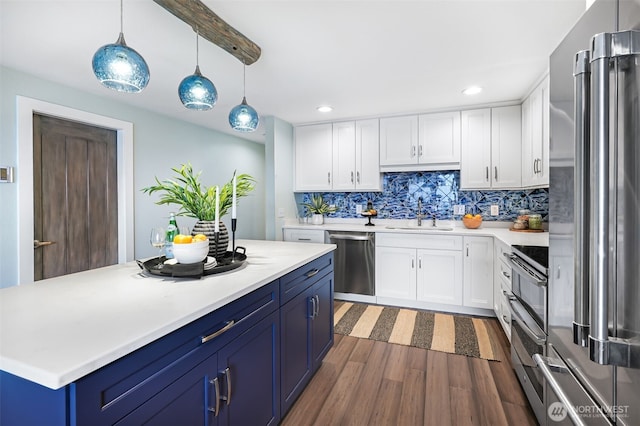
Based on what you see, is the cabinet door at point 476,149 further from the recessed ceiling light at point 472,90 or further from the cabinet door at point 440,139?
the recessed ceiling light at point 472,90

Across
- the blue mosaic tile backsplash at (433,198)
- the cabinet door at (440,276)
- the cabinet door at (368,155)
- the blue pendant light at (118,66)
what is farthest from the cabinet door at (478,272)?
the blue pendant light at (118,66)

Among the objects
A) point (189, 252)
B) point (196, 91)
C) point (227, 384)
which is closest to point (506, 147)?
point (196, 91)

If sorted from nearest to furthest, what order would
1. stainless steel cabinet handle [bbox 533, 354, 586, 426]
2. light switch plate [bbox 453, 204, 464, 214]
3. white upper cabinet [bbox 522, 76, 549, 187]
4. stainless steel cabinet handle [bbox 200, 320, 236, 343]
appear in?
stainless steel cabinet handle [bbox 533, 354, 586, 426] < stainless steel cabinet handle [bbox 200, 320, 236, 343] < white upper cabinet [bbox 522, 76, 549, 187] < light switch plate [bbox 453, 204, 464, 214]

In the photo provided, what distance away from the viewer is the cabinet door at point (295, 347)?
1.67 m

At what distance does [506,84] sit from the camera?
9.37 feet

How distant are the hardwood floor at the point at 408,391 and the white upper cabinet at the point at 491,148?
5.79 feet

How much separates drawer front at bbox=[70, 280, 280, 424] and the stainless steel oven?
146cm

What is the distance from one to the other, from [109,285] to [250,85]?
7.17 ft

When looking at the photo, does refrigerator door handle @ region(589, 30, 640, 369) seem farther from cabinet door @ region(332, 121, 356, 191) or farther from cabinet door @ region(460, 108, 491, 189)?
cabinet door @ region(332, 121, 356, 191)

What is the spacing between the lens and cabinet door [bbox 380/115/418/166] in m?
3.77

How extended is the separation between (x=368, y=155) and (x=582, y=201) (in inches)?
132

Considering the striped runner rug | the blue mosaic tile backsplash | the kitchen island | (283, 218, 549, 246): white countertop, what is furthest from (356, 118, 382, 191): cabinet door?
the kitchen island

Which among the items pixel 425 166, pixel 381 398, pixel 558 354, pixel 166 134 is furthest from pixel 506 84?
pixel 166 134

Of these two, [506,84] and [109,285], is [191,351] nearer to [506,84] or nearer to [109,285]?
[109,285]
